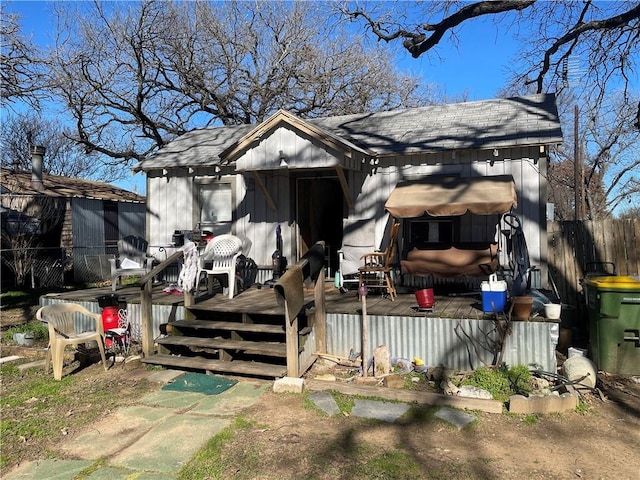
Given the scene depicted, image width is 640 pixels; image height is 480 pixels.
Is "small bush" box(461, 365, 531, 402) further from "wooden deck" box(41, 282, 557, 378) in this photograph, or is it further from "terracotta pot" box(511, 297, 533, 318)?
"terracotta pot" box(511, 297, 533, 318)

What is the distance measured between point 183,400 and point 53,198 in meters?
12.3

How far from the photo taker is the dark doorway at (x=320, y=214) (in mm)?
8992

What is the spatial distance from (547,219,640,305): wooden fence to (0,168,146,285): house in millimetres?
12705

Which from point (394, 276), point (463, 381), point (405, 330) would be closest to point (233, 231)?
point (394, 276)

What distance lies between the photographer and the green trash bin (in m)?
5.33

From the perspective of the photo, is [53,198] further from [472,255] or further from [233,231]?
[472,255]

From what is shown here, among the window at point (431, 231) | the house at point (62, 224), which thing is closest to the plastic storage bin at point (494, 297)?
the window at point (431, 231)

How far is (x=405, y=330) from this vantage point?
5.78 meters

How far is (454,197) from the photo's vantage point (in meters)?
6.60

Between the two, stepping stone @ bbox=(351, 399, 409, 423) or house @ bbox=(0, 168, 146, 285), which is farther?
house @ bbox=(0, 168, 146, 285)

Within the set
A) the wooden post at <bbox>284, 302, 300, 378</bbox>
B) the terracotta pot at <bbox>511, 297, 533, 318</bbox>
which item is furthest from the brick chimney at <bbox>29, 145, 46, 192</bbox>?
the terracotta pot at <bbox>511, 297, 533, 318</bbox>

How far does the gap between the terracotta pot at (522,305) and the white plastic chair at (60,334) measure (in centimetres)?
487

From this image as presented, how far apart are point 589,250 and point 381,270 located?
3753 mm

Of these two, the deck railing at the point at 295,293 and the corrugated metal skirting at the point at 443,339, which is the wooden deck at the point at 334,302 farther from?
the deck railing at the point at 295,293
